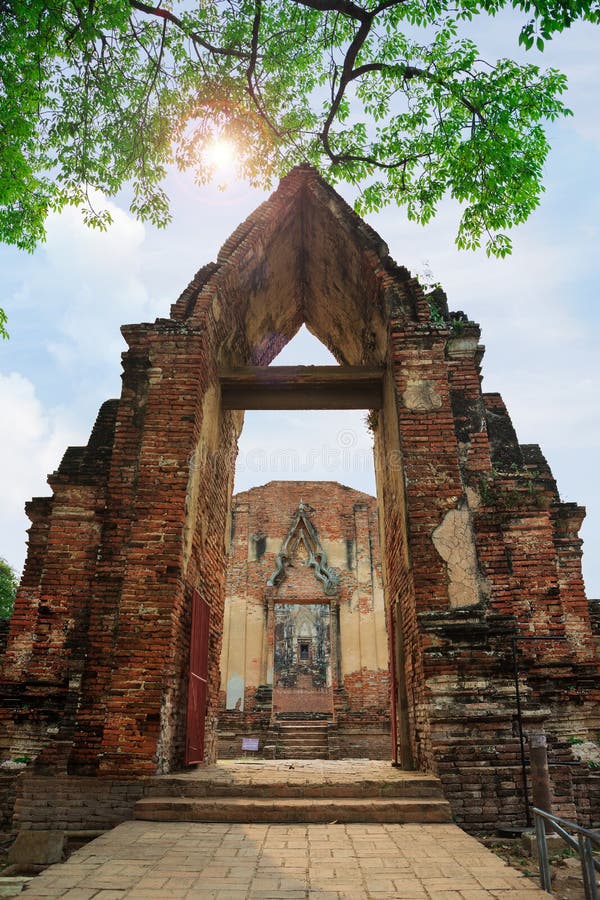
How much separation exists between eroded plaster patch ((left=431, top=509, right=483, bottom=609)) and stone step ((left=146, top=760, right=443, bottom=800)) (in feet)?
5.64

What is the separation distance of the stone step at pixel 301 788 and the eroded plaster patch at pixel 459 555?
1718mm

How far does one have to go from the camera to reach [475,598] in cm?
633

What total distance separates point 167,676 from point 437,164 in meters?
7.70

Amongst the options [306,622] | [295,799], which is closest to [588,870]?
[295,799]

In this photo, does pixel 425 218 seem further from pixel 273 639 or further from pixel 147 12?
pixel 273 639

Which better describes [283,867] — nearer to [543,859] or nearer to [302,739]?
[543,859]

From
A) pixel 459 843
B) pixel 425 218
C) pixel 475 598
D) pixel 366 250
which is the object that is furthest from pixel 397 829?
pixel 425 218

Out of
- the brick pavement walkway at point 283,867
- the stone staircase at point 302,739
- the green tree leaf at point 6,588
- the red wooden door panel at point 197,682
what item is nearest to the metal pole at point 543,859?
the brick pavement walkway at point 283,867

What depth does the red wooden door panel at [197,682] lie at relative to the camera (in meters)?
6.86

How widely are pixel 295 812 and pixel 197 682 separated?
2.51 metres

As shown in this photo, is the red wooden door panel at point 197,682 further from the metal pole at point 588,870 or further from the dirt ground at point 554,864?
the metal pole at point 588,870

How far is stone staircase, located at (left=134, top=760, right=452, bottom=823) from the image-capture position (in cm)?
505

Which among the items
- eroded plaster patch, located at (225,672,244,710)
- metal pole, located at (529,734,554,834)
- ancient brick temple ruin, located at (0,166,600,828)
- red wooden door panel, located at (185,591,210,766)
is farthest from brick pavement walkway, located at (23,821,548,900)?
eroded plaster patch, located at (225,672,244,710)

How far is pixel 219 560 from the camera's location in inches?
367
